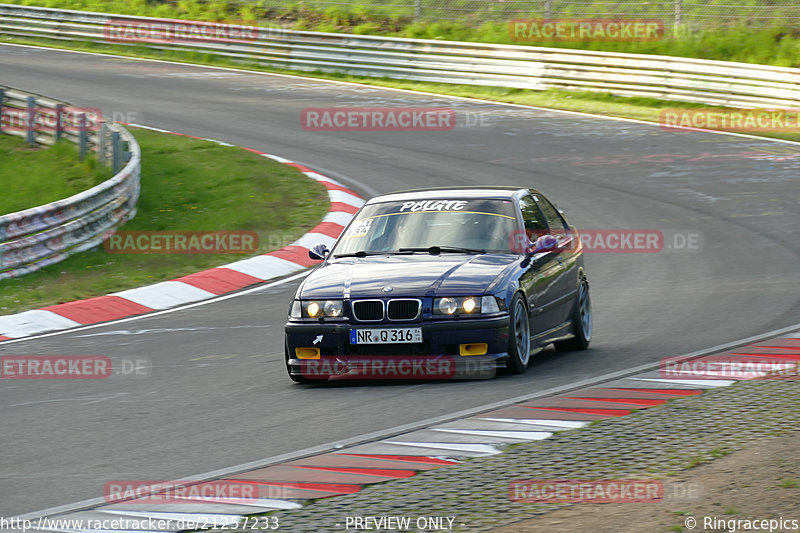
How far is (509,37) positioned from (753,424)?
79.0ft

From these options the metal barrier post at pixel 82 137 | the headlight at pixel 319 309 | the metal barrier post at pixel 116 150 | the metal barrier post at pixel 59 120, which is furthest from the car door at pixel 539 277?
the metal barrier post at pixel 59 120

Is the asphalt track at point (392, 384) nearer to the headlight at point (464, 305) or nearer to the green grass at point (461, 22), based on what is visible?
the headlight at point (464, 305)

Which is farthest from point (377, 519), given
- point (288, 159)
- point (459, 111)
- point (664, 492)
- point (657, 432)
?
point (459, 111)

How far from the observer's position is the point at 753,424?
6.53 m

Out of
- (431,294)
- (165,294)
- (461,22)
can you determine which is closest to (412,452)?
(431,294)

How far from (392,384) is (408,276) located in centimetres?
76

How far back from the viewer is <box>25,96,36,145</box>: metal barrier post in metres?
19.8

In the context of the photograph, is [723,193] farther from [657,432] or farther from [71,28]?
[71,28]

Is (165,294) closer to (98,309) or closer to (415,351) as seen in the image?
(98,309)

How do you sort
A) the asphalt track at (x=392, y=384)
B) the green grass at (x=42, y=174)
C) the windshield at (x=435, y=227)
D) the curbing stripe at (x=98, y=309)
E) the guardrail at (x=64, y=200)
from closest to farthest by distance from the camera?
1. the asphalt track at (x=392, y=384)
2. the windshield at (x=435, y=227)
3. the curbing stripe at (x=98, y=309)
4. the guardrail at (x=64, y=200)
5. the green grass at (x=42, y=174)

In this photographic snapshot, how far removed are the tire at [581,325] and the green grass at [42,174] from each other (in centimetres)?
917

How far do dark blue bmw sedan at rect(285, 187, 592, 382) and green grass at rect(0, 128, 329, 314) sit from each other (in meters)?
5.06

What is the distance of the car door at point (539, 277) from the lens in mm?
8703

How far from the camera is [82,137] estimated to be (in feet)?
59.5
